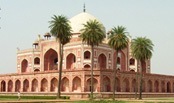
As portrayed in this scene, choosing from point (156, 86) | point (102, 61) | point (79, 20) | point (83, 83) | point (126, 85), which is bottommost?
point (156, 86)

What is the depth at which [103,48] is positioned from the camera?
70250mm

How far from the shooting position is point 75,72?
6194 cm

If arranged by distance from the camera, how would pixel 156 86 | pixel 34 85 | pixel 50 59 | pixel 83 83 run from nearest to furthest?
1. pixel 83 83
2. pixel 34 85
3. pixel 156 86
4. pixel 50 59

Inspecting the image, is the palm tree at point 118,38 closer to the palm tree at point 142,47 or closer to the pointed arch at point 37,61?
the palm tree at point 142,47

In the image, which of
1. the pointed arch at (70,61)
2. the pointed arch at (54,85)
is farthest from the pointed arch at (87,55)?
the pointed arch at (54,85)

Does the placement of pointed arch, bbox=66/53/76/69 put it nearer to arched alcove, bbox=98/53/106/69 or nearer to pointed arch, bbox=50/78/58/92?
arched alcove, bbox=98/53/106/69

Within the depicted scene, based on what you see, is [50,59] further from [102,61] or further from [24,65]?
[102,61]

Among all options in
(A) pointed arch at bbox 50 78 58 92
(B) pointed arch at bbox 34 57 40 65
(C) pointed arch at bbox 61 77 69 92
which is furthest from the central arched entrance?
(B) pointed arch at bbox 34 57 40 65

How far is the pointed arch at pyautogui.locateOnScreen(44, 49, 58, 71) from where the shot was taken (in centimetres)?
Answer: 7681

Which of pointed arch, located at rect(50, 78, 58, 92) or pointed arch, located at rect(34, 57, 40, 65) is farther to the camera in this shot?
pointed arch, located at rect(34, 57, 40, 65)

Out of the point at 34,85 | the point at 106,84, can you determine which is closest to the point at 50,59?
the point at 34,85

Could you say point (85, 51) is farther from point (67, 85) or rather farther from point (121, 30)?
point (121, 30)

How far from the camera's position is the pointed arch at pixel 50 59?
252ft

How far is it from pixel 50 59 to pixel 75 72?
16885 mm
